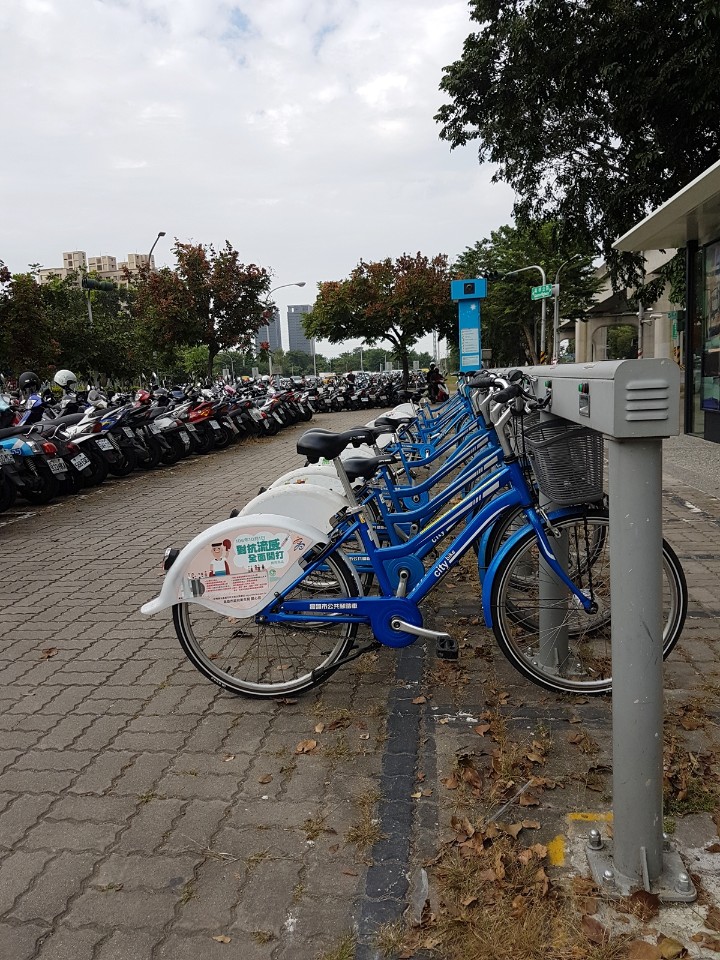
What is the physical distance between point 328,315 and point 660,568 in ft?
96.3

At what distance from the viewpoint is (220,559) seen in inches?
128

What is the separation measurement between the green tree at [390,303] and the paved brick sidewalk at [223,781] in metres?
25.8

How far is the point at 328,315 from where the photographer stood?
30500mm

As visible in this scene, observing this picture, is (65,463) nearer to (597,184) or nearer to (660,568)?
(660,568)

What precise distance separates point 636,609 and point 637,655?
0.40 ft

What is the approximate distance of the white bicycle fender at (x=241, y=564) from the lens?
324 centimetres

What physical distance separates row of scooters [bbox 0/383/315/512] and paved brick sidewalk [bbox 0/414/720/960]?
4.36 metres

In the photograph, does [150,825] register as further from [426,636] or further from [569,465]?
[569,465]

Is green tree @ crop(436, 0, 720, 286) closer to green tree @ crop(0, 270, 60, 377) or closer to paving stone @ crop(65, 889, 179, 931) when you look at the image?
green tree @ crop(0, 270, 60, 377)

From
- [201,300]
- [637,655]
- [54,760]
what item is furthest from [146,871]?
[201,300]

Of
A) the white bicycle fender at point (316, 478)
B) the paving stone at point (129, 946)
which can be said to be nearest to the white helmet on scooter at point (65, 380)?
the white bicycle fender at point (316, 478)

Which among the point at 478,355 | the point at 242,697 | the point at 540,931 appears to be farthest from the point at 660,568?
the point at 478,355

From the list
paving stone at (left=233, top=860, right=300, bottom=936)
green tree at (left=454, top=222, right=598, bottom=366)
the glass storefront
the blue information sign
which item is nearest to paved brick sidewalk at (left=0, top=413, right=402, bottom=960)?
paving stone at (left=233, top=860, right=300, bottom=936)

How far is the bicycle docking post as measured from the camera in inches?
72.2
